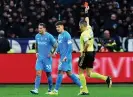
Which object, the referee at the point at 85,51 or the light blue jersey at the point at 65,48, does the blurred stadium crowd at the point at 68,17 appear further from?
the light blue jersey at the point at 65,48

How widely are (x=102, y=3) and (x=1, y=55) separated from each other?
7.76 meters

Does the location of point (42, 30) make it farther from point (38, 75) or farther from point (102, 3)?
point (102, 3)

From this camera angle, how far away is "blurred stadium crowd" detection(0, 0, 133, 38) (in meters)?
24.0

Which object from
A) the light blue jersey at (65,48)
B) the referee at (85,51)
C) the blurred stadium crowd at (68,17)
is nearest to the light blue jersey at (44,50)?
the light blue jersey at (65,48)

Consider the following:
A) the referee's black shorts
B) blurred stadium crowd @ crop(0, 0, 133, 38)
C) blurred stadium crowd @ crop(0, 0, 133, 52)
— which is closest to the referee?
the referee's black shorts

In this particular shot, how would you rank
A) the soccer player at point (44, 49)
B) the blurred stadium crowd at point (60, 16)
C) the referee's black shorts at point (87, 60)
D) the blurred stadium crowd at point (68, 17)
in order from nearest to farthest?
the referee's black shorts at point (87, 60) → the soccer player at point (44, 49) → the blurred stadium crowd at point (68, 17) → the blurred stadium crowd at point (60, 16)

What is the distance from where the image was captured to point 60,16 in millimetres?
25359

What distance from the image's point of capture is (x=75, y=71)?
65.4ft

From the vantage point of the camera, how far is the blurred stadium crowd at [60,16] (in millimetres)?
23953

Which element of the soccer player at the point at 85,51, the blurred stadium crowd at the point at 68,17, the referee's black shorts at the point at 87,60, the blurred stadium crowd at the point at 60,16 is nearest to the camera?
the soccer player at the point at 85,51

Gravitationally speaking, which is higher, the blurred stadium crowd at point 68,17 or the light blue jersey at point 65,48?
the blurred stadium crowd at point 68,17

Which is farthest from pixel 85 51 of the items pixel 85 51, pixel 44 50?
pixel 44 50

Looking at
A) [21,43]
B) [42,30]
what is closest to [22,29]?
[21,43]

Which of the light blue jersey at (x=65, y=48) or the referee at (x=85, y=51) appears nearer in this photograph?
the referee at (x=85, y=51)
